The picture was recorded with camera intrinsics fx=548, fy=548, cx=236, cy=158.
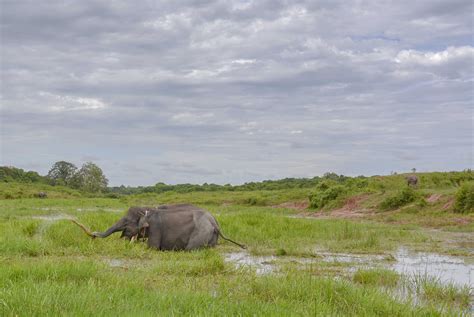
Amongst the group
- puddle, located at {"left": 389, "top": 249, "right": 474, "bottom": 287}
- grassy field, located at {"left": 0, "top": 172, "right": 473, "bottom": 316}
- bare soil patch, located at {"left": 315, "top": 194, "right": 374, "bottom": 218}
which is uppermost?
bare soil patch, located at {"left": 315, "top": 194, "right": 374, "bottom": 218}

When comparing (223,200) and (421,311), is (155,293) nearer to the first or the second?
(421,311)

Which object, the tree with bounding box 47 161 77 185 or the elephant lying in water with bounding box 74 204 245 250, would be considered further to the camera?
the tree with bounding box 47 161 77 185

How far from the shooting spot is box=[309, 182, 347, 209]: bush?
29.0 m

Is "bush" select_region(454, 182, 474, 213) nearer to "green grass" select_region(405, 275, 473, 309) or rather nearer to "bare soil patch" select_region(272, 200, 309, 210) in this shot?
"bare soil patch" select_region(272, 200, 309, 210)

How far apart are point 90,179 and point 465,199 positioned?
61.3 metres

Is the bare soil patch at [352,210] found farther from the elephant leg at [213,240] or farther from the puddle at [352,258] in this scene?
the elephant leg at [213,240]

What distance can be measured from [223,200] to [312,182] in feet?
48.7

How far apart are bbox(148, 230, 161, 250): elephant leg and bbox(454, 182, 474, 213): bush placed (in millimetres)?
12984

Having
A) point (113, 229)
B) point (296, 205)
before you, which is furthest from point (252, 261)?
point (296, 205)

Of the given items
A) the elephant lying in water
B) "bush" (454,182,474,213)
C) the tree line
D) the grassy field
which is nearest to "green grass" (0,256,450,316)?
the grassy field

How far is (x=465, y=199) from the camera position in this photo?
20.0 meters

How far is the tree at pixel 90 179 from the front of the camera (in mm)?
73625

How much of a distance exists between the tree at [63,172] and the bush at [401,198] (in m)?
60.1

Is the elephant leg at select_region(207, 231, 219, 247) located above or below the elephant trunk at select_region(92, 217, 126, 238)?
below
